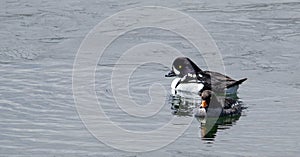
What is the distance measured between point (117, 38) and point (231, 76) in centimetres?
363

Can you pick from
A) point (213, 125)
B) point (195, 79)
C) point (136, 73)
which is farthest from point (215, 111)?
point (136, 73)

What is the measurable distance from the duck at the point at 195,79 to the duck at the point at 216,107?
2.11 ft

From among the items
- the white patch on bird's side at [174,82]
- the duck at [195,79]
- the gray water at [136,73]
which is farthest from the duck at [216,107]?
the white patch on bird's side at [174,82]

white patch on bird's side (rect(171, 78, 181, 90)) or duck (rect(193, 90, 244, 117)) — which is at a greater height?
duck (rect(193, 90, 244, 117))

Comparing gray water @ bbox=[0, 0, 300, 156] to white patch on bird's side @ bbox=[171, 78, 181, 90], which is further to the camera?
white patch on bird's side @ bbox=[171, 78, 181, 90]

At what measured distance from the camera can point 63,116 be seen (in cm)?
1340

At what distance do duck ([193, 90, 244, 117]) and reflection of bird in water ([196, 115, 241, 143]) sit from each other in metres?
0.09

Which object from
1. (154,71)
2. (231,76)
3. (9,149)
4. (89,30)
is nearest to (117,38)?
(89,30)

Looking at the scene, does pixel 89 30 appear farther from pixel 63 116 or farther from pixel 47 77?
pixel 63 116

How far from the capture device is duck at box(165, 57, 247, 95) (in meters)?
15.0

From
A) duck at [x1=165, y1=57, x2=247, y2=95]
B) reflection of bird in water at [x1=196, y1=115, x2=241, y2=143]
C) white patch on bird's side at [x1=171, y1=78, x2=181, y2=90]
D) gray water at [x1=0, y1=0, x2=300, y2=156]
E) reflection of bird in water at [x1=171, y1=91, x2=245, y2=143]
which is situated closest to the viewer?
gray water at [x1=0, y1=0, x2=300, y2=156]

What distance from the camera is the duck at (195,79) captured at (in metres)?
15.0

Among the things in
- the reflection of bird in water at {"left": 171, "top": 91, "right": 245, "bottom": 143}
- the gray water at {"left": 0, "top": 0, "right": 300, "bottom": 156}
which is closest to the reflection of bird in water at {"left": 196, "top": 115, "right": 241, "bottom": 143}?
the reflection of bird in water at {"left": 171, "top": 91, "right": 245, "bottom": 143}

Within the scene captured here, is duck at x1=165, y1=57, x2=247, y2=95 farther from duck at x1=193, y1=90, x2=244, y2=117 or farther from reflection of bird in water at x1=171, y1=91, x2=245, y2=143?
duck at x1=193, y1=90, x2=244, y2=117
